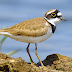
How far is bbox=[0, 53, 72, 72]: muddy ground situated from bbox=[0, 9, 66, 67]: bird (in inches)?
18.6

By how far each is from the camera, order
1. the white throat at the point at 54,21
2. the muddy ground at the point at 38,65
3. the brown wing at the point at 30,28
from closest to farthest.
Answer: the muddy ground at the point at 38,65, the brown wing at the point at 30,28, the white throat at the point at 54,21

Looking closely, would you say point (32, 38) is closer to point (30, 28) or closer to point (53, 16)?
point (30, 28)

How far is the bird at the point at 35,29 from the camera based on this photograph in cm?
621

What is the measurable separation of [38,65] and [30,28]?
1390 mm

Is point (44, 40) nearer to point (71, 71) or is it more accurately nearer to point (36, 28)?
point (36, 28)

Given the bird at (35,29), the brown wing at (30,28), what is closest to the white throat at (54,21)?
the bird at (35,29)

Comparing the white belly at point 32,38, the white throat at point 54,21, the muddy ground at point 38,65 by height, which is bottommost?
the muddy ground at point 38,65

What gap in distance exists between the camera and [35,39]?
6203 mm

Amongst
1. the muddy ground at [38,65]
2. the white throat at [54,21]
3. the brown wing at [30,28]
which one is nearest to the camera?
the muddy ground at [38,65]

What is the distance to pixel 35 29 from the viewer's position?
20.5 feet

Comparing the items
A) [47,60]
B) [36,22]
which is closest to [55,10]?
[36,22]

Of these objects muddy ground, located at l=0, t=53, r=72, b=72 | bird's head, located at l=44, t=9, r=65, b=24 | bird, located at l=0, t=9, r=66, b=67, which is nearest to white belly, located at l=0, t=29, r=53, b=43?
bird, located at l=0, t=9, r=66, b=67

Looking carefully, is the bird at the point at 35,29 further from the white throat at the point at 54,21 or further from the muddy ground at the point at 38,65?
the muddy ground at the point at 38,65

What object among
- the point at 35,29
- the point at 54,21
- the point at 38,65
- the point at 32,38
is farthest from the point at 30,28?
the point at 38,65
